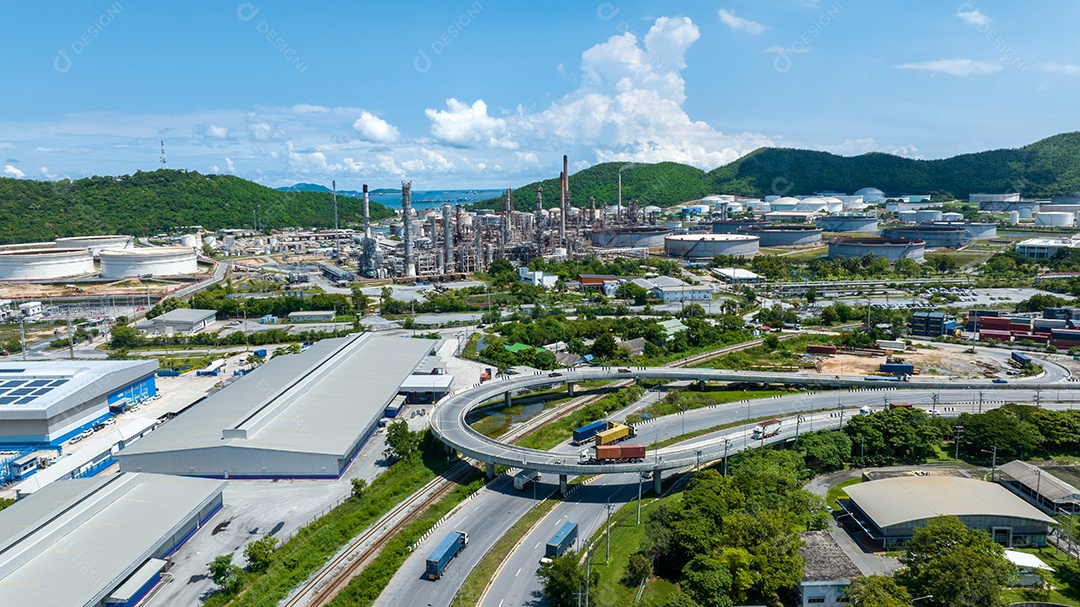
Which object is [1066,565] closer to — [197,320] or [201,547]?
[201,547]

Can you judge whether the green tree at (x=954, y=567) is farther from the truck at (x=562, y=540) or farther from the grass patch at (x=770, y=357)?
the grass patch at (x=770, y=357)

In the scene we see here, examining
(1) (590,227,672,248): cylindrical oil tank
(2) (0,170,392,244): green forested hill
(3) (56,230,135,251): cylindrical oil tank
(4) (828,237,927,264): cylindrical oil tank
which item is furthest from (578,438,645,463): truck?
(2) (0,170,392,244): green forested hill

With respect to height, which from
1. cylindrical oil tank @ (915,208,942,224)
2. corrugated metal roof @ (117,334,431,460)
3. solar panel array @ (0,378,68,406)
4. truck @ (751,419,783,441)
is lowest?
truck @ (751,419,783,441)

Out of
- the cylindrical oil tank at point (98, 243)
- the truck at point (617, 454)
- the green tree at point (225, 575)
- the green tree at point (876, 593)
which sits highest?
the cylindrical oil tank at point (98, 243)

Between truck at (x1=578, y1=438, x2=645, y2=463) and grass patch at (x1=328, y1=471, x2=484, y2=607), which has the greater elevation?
truck at (x1=578, y1=438, x2=645, y2=463)

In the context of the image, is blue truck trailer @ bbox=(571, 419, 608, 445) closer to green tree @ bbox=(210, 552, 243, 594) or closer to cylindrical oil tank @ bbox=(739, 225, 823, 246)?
green tree @ bbox=(210, 552, 243, 594)

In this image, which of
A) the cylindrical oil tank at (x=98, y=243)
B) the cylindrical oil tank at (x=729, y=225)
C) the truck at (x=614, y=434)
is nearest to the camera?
the truck at (x=614, y=434)

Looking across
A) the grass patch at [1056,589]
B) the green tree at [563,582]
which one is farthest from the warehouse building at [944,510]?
the green tree at [563,582]
